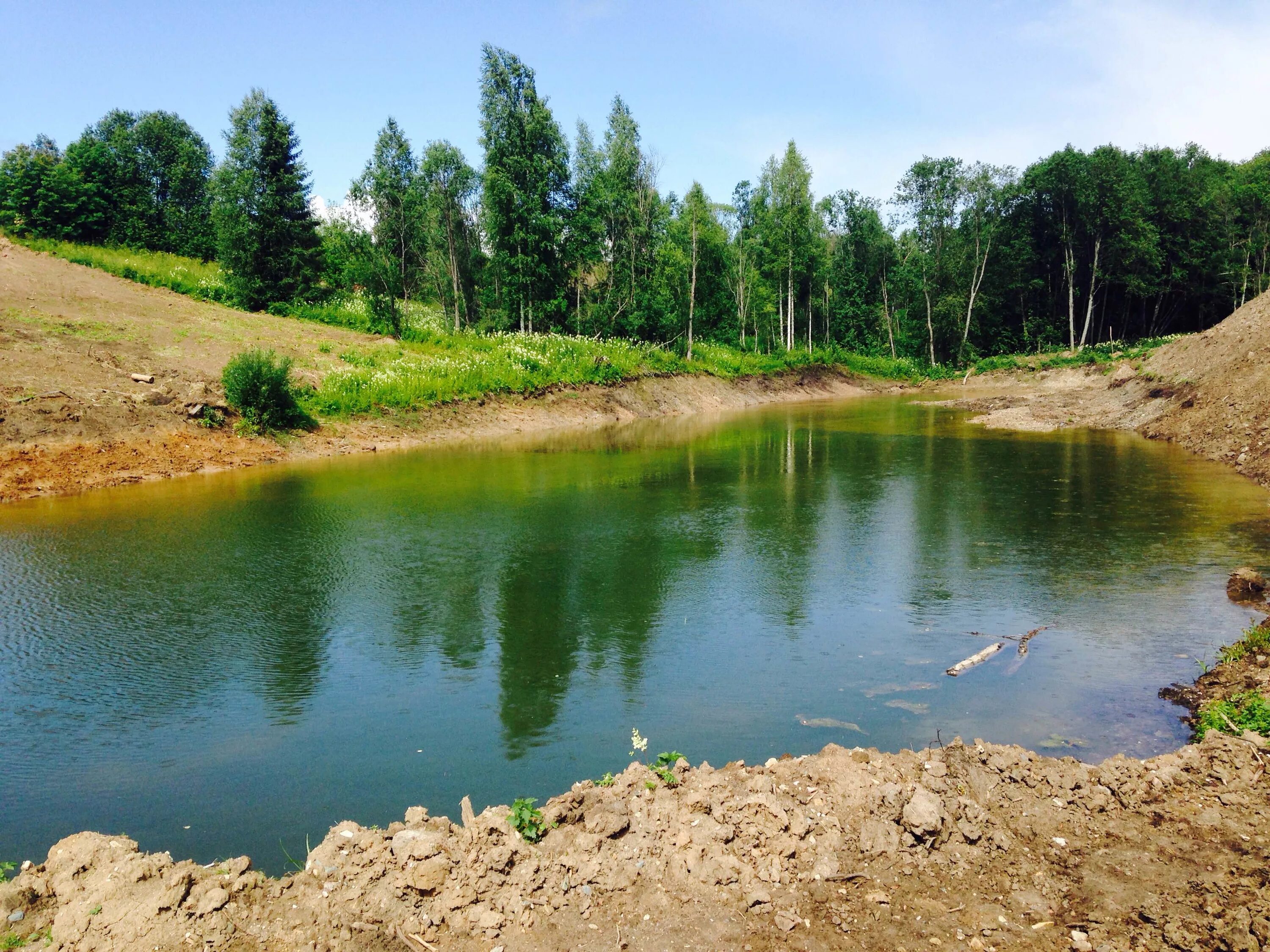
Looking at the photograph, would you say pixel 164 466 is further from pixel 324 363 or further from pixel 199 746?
pixel 199 746

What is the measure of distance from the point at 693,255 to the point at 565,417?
58.3 feet

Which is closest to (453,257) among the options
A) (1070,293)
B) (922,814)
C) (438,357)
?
(438,357)

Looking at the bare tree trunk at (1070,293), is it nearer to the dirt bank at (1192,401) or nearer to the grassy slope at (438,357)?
the grassy slope at (438,357)

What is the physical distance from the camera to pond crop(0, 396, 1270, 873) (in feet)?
20.7

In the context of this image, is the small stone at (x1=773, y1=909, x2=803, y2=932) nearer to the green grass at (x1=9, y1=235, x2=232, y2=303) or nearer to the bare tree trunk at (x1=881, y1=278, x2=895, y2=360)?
the green grass at (x1=9, y1=235, x2=232, y2=303)

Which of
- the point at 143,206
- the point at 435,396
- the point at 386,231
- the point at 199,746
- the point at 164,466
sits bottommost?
the point at 199,746

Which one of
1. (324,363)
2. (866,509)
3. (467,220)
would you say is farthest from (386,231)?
(866,509)

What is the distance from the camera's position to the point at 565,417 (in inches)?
1313

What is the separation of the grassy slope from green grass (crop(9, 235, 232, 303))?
0.20ft

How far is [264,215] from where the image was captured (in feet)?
120

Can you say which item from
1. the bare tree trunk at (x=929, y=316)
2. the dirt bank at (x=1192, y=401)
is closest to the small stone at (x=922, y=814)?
the dirt bank at (x=1192, y=401)

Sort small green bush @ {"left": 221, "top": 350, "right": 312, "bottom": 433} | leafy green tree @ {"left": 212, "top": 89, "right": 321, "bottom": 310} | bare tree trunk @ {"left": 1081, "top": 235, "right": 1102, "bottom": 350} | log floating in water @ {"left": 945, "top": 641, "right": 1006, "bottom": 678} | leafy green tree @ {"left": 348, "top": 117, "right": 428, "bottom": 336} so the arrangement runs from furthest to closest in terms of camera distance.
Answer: bare tree trunk @ {"left": 1081, "top": 235, "right": 1102, "bottom": 350} < leafy green tree @ {"left": 212, "top": 89, "right": 321, "bottom": 310} < leafy green tree @ {"left": 348, "top": 117, "right": 428, "bottom": 336} < small green bush @ {"left": 221, "top": 350, "right": 312, "bottom": 433} < log floating in water @ {"left": 945, "top": 641, "right": 1006, "bottom": 678}

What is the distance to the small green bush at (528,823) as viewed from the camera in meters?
4.61

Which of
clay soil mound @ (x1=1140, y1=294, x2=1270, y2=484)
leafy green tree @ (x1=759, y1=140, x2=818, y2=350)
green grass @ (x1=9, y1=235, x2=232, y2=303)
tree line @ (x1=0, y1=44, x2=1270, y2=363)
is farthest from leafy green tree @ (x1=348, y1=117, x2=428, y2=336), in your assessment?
clay soil mound @ (x1=1140, y1=294, x2=1270, y2=484)
